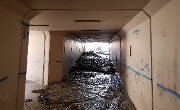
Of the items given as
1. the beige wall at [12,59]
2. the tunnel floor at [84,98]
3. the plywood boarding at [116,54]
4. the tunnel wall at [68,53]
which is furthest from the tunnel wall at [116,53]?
the beige wall at [12,59]

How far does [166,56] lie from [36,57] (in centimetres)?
509

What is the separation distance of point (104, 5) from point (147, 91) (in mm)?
1756

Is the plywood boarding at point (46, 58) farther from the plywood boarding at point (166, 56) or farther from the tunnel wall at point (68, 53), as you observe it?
the plywood boarding at point (166, 56)

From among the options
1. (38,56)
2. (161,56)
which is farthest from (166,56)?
(38,56)

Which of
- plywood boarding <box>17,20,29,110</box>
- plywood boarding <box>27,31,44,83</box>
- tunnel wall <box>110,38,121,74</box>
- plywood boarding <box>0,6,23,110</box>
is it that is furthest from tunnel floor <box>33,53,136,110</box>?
tunnel wall <box>110,38,121,74</box>

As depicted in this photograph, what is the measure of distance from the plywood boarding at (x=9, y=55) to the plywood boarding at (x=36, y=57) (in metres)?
3.17

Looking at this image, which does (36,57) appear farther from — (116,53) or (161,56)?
(161,56)

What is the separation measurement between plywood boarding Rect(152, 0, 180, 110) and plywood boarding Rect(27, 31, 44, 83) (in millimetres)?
4606

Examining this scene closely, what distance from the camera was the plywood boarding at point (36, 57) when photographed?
16.8 ft

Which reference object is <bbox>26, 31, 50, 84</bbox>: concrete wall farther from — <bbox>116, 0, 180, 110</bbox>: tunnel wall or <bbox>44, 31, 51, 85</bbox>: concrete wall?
<bbox>116, 0, 180, 110</bbox>: tunnel wall

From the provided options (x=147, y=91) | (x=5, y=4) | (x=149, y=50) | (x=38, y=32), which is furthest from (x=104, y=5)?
(x=38, y=32)

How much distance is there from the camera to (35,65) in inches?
206

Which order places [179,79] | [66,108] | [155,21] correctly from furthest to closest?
1. [66,108]
2. [155,21]
3. [179,79]

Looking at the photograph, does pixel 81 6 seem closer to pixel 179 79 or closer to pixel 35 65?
pixel 179 79
